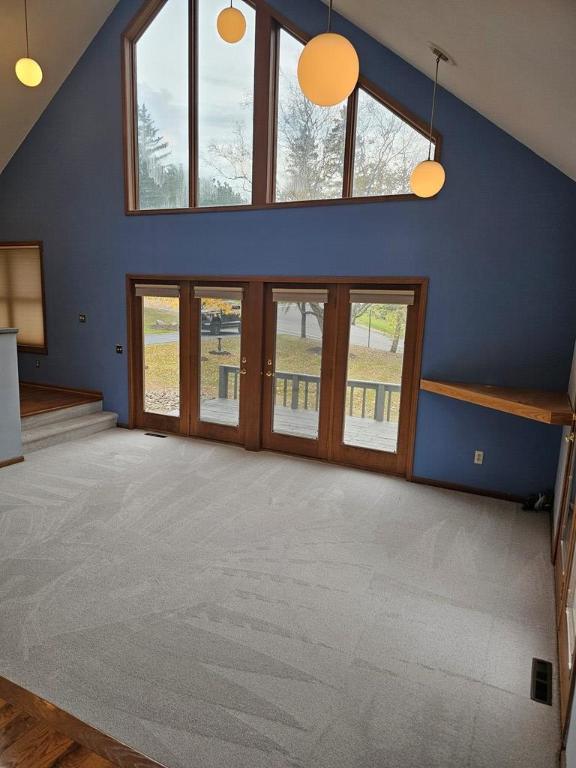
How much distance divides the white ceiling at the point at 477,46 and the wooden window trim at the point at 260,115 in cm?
42

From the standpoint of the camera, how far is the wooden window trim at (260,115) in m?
4.52

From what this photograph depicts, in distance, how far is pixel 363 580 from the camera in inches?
121

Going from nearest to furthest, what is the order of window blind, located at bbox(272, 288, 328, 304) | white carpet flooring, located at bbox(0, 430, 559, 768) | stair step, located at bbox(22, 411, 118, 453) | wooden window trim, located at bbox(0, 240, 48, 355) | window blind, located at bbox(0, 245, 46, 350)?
white carpet flooring, located at bbox(0, 430, 559, 768), window blind, located at bbox(272, 288, 328, 304), stair step, located at bbox(22, 411, 118, 453), wooden window trim, located at bbox(0, 240, 48, 355), window blind, located at bbox(0, 245, 46, 350)

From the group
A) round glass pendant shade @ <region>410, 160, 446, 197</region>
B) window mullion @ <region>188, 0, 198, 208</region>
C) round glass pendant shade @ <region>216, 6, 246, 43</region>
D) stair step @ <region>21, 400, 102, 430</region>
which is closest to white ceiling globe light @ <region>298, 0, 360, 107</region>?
round glass pendant shade @ <region>410, 160, 446, 197</region>

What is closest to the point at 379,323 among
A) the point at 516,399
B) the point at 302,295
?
the point at 302,295

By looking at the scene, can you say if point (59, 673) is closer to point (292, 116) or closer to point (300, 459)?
point (300, 459)

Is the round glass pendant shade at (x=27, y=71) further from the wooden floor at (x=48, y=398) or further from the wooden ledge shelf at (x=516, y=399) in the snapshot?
the wooden ledge shelf at (x=516, y=399)

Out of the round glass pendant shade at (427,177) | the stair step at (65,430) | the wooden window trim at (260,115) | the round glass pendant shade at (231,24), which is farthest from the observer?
the stair step at (65,430)

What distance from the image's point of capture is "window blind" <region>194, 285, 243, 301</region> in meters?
5.35

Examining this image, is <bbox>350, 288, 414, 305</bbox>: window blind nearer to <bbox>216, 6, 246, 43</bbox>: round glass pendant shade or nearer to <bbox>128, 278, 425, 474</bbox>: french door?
<bbox>128, 278, 425, 474</bbox>: french door

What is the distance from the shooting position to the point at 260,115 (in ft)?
16.2

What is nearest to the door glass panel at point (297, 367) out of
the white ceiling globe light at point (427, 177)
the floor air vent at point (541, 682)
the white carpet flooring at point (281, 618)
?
the white carpet flooring at point (281, 618)

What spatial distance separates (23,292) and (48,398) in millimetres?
1656

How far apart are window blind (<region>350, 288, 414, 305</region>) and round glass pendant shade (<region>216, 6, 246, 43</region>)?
2.27m
